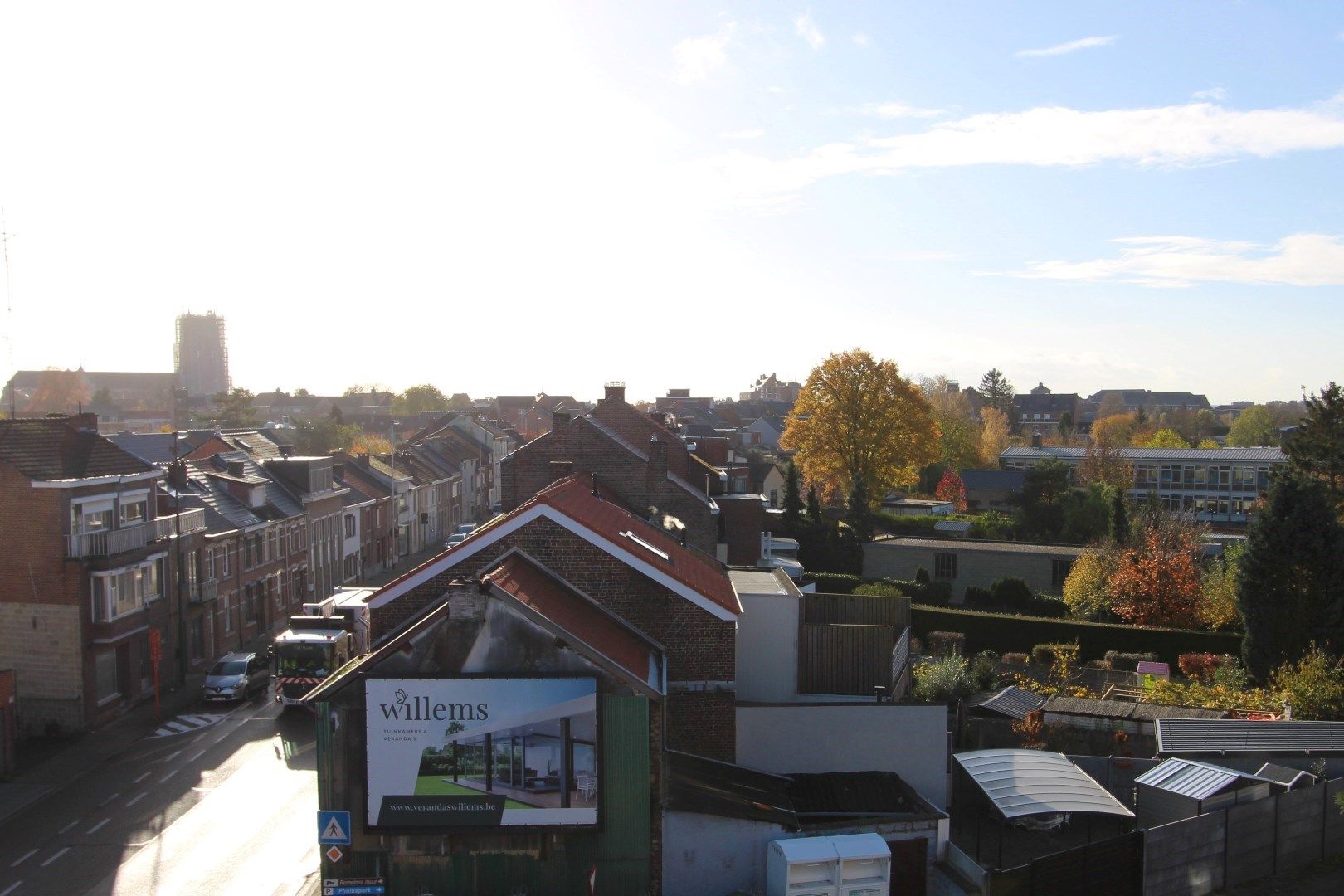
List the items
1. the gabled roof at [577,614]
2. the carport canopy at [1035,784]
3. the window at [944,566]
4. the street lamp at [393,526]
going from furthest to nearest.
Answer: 1. the street lamp at [393,526]
2. the window at [944,566]
3. the carport canopy at [1035,784]
4. the gabled roof at [577,614]

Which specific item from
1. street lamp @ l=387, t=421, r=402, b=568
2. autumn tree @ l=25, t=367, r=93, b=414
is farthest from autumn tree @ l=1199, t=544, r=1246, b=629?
autumn tree @ l=25, t=367, r=93, b=414

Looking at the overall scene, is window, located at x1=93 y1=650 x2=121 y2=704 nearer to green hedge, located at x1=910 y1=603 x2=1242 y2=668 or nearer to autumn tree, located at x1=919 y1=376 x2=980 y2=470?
green hedge, located at x1=910 y1=603 x2=1242 y2=668

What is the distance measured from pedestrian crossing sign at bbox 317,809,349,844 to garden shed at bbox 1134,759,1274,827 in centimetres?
1418

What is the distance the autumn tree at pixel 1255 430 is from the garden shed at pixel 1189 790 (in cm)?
9578

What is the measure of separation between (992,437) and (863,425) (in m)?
41.8

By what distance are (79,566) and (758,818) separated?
21118mm

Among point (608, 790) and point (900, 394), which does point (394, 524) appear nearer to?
point (900, 394)

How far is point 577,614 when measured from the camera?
17.2m

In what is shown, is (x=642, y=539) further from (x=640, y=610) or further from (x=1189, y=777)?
(x=1189, y=777)

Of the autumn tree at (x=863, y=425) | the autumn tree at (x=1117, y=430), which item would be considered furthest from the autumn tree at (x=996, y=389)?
the autumn tree at (x=863, y=425)

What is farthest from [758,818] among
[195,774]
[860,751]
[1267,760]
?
[195,774]

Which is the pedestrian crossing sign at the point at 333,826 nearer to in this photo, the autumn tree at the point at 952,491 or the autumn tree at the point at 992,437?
the autumn tree at the point at 952,491

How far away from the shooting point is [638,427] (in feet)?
128

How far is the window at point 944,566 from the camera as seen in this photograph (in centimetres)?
4831
